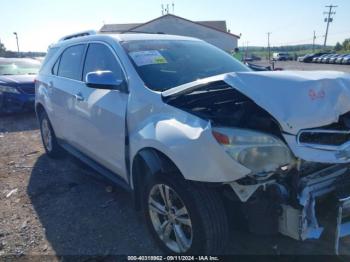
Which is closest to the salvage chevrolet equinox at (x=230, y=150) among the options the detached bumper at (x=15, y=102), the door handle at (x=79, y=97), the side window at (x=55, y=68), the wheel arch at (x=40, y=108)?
the door handle at (x=79, y=97)

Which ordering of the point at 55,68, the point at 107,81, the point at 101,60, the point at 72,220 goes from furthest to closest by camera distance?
the point at 55,68, the point at 101,60, the point at 72,220, the point at 107,81

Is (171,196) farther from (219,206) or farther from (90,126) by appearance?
(90,126)

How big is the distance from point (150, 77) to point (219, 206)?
1354mm

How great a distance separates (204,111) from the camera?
2.68 m

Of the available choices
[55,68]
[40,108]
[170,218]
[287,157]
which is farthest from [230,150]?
[40,108]

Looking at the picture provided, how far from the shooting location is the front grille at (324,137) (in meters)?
2.36

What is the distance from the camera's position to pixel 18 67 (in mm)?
10742

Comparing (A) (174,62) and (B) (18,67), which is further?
(B) (18,67)

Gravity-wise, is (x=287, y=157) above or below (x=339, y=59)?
above

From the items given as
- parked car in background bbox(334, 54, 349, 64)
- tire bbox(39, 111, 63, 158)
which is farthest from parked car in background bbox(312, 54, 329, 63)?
tire bbox(39, 111, 63, 158)

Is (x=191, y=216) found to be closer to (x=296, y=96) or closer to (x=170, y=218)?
(x=170, y=218)

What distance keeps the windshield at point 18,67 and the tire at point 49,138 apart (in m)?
5.42

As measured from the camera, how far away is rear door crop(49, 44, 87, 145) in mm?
4211

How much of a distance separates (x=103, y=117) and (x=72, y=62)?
1456 mm
